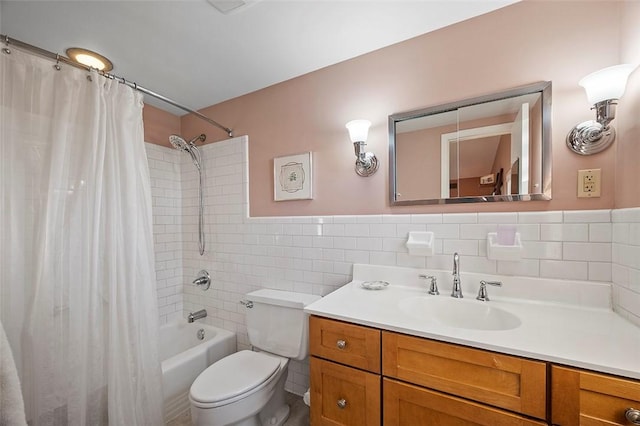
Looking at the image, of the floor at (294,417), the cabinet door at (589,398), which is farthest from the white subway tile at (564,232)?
the floor at (294,417)

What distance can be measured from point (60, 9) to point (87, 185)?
0.84 m

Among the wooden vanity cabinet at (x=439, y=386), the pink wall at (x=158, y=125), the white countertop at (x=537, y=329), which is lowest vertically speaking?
the wooden vanity cabinet at (x=439, y=386)

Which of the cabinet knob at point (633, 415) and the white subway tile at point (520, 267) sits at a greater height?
the white subway tile at point (520, 267)

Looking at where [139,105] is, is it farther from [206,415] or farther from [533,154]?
[533,154]

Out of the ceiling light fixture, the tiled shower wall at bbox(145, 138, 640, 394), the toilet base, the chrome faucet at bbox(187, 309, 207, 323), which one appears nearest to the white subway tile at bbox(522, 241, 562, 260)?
the tiled shower wall at bbox(145, 138, 640, 394)

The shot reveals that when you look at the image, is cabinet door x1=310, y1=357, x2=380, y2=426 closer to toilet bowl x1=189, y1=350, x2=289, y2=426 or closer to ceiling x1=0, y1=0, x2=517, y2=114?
toilet bowl x1=189, y1=350, x2=289, y2=426

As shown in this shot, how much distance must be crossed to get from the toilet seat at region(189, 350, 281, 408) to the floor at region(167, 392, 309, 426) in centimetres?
40

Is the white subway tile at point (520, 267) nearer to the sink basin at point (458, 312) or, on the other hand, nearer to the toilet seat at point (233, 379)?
the sink basin at point (458, 312)

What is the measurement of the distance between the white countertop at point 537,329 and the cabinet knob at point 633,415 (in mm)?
86

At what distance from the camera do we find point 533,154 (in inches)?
44.9

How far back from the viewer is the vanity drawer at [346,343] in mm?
949

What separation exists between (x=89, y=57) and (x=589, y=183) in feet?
8.84

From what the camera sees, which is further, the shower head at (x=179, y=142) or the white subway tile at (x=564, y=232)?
the shower head at (x=179, y=142)

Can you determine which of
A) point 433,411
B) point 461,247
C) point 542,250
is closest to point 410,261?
point 461,247
